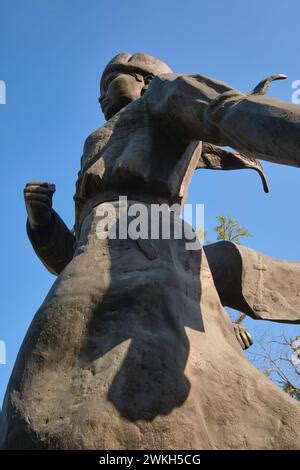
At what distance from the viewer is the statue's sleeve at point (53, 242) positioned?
372cm

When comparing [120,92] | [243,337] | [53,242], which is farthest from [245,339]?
[120,92]

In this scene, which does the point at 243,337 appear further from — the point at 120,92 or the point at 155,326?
the point at 120,92

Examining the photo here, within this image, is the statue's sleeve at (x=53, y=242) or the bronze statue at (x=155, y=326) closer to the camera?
the bronze statue at (x=155, y=326)

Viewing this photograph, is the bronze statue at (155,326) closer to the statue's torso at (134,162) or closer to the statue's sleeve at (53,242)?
the statue's torso at (134,162)

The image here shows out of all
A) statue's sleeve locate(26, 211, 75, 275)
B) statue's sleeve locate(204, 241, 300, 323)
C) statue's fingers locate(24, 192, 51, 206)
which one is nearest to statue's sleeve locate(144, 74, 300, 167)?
statue's sleeve locate(204, 241, 300, 323)

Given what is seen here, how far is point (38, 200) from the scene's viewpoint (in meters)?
3.54

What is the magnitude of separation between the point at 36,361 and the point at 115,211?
77cm

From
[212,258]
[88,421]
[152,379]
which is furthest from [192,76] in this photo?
[88,421]

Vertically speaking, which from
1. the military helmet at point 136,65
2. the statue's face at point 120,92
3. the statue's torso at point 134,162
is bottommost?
the statue's torso at point 134,162

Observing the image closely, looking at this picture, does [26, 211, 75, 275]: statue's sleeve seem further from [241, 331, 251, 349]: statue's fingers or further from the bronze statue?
[241, 331, 251, 349]: statue's fingers

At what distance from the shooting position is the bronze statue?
232 cm

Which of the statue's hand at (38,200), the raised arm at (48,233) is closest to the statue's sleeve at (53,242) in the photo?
the raised arm at (48,233)
